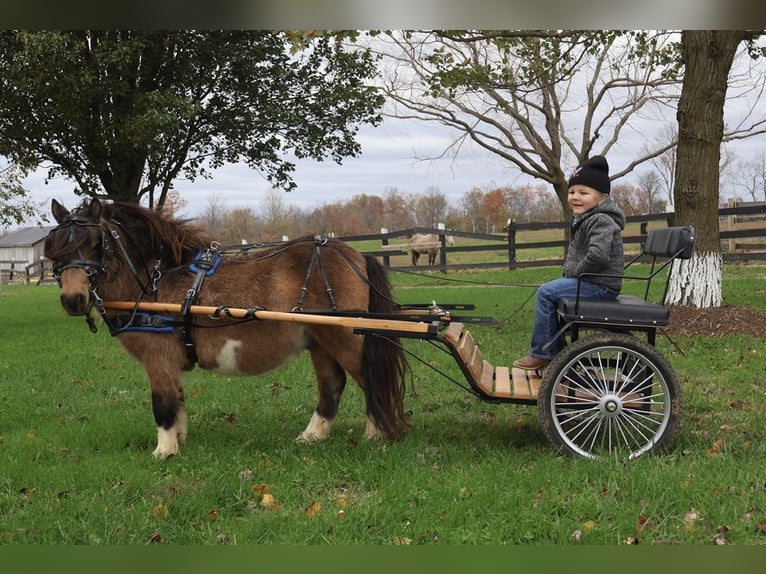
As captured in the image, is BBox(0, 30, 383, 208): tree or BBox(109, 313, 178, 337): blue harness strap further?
BBox(0, 30, 383, 208): tree

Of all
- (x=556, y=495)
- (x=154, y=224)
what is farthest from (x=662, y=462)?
(x=154, y=224)

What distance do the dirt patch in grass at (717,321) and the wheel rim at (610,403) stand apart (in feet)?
14.4

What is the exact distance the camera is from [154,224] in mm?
4820

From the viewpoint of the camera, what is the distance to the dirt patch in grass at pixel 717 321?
27.1ft

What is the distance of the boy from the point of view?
427 cm

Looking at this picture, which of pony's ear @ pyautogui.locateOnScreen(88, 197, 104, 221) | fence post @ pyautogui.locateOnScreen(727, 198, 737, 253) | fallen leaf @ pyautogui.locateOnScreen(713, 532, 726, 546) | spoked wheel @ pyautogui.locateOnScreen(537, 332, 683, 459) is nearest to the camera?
fallen leaf @ pyautogui.locateOnScreen(713, 532, 726, 546)

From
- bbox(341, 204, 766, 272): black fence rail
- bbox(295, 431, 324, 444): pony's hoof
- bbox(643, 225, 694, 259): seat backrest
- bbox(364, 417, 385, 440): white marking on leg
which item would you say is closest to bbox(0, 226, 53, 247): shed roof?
bbox(341, 204, 766, 272): black fence rail

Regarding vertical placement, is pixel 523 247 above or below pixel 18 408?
above

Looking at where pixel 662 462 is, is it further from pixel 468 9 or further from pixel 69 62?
pixel 69 62

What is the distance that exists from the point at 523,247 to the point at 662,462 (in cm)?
1371

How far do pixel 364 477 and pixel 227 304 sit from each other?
1609 mm

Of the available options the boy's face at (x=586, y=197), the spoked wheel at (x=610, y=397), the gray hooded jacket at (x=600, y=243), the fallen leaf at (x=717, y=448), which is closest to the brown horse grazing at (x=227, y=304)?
the spoked wheel at (x=610, y=397)

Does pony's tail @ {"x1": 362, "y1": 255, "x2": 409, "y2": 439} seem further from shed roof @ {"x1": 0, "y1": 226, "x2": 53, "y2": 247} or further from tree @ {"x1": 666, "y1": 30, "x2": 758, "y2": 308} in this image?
shed roof @ {"x1": 0, "y1": 226, "x2": 53, "y2": 247}

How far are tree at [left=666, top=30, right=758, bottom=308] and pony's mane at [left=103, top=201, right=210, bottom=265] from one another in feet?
21.6
